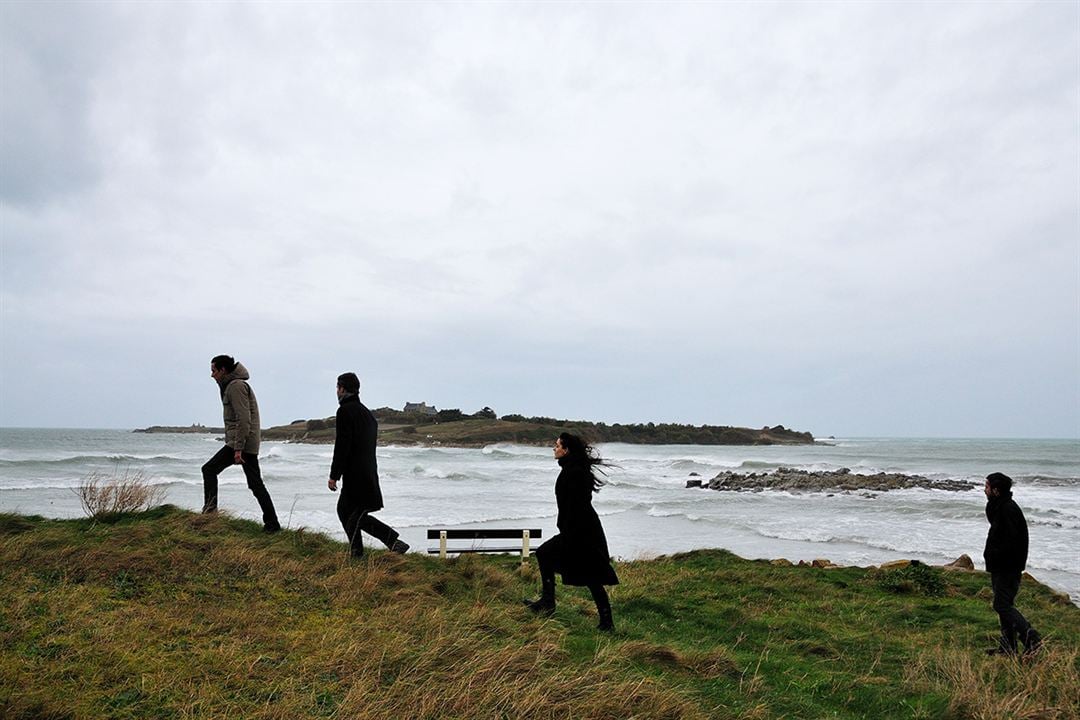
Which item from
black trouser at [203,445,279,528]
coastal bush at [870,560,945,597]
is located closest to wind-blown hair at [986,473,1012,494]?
coastal bush at [870,560,945,597]

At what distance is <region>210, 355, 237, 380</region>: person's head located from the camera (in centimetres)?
853

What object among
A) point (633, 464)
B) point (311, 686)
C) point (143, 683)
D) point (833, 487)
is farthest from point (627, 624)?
point (633, 464)

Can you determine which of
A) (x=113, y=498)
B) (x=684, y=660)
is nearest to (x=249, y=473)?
(x=113, y=498)

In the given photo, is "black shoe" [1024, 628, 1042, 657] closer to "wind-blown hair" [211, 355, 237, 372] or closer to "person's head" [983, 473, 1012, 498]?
"person's head" [983, 473, 1012, 498]

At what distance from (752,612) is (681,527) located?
13.4 meters

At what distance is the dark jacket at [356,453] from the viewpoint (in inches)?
305

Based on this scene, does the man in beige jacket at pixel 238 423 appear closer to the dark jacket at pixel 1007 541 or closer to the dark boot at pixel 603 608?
the dark boot at pixel 603 608

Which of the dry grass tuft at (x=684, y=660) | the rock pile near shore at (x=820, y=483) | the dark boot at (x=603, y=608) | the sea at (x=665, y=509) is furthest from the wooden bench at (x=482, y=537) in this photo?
the rock pile near shore at (x=820, y=483)

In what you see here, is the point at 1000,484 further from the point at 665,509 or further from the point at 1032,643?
the point at 665,509

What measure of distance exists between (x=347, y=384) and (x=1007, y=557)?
6772mm

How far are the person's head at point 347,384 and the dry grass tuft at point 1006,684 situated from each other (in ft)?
19.0

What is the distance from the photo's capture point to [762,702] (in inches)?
201

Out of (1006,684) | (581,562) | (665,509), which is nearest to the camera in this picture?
(1006,684)

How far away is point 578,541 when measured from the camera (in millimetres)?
6590
